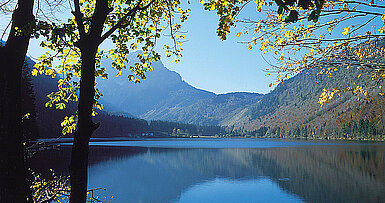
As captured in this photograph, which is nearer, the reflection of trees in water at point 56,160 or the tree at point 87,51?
the tree at point 87,51

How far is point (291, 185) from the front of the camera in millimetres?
A: 40344

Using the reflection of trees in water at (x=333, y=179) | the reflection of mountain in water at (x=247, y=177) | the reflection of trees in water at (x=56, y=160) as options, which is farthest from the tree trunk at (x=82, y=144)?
the reflection of trees in water at (x=333, y=179)

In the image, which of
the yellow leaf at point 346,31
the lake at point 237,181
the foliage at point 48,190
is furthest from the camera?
the lake at point 237,181

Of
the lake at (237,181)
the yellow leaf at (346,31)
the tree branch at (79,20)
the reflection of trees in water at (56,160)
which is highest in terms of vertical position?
the yellow leaf at (346,31)

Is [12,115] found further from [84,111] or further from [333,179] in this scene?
[333,179]

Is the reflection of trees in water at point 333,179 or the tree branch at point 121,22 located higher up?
the tree branch at point 121,22

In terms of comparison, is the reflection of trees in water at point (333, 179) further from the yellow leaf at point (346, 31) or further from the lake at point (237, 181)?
the yellow leaf at point (346, 31)

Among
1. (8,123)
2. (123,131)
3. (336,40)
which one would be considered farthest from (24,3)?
(123,131)

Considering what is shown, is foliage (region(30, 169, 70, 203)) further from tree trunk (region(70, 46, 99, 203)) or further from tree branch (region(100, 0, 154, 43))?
tree branch (region(100, 0, 154, 43))

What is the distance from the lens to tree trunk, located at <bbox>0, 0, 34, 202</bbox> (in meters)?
4.84

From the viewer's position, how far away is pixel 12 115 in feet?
16.5

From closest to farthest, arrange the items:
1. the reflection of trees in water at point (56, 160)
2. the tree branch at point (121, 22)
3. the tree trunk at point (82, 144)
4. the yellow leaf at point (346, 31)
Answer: the tree trunk at point (82, 144)
the tree branch at point (121, 22)
the yellow leaf at point (346, 31)
the reflection of trees in water at point (56, 160)

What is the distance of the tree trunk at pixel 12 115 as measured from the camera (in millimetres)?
4836

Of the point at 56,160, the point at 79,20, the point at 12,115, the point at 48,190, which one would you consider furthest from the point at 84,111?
the point at 56,160
